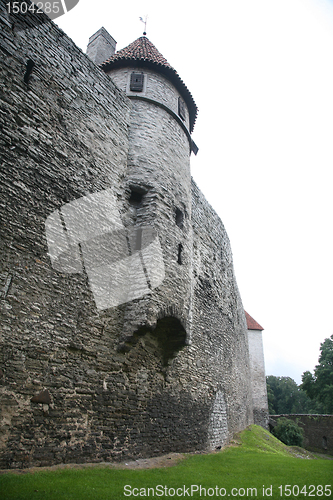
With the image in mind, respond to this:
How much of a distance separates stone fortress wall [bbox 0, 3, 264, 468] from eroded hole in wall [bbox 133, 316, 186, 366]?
31 mm

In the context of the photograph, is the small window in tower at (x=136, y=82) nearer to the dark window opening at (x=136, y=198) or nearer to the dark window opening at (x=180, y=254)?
the dark window opening at (x=136, y=198)

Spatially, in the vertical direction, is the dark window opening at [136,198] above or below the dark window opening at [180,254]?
above

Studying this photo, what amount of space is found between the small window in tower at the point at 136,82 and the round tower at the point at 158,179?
0.01m

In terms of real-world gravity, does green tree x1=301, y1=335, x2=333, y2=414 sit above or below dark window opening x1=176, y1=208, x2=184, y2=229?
below

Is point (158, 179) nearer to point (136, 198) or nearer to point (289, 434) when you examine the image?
point (136, 198)

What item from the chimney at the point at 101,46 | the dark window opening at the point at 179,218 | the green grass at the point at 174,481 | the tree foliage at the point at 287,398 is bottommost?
the tree foliage at the point at 287,398

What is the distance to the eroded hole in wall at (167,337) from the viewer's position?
7.57 meters

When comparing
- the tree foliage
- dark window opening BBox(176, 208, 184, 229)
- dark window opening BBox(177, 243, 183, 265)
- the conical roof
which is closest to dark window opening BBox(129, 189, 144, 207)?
dark window opening BBox(176, 208, 184, 229)

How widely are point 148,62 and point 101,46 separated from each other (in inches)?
151

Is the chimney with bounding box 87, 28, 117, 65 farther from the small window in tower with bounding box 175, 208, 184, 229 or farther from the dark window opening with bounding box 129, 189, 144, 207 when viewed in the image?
the small window in tower with bounding box 175, 208, 184, 229

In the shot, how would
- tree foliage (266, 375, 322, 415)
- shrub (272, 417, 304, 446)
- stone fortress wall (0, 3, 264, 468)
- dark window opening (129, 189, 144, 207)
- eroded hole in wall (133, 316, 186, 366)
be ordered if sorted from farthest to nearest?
tree foliage (266, 375, 322, 415) → shrub (272, 417, 304, 446) → dark window opening (129, 189, 144, 207) → eroded hole in wall (133, 316, 186, 366) → stone fortress wall (0, 3, 264, 468)

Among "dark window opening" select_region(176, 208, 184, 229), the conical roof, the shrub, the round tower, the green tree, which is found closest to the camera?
the round tower

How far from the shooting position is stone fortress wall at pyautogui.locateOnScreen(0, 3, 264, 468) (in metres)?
5.10

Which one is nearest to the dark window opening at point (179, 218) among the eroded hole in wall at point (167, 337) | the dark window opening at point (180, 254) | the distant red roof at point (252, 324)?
the dark window opening at point (180, 254)
